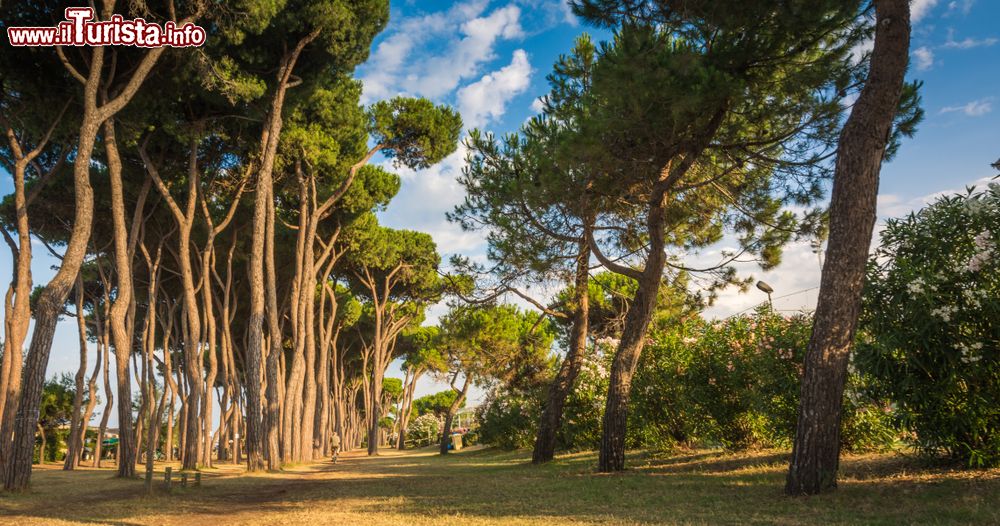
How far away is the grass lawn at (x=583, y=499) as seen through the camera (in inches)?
204

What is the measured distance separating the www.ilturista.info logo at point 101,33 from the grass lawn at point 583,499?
6894 millimetres

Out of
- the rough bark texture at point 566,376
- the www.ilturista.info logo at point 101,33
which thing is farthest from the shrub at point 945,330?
the www.ilturista.info logo at point 101,33

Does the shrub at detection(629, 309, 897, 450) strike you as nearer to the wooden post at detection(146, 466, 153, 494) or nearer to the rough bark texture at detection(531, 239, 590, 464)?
the rough bark texture at detection(531, 239, 590, 464)

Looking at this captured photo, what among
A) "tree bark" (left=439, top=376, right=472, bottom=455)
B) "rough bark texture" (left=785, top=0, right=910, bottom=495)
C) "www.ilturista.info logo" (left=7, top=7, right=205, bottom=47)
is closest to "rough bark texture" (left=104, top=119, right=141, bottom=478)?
"www.ilturista.info logo" (left=7, top=7, right=205, bottom=47)

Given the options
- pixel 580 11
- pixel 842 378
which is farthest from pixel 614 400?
pixel 580 11

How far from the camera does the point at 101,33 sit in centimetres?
962

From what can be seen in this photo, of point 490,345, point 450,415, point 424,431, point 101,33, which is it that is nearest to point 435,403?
point 424,431

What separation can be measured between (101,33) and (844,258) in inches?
426

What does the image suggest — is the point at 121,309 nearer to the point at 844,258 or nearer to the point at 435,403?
the point at 844,258

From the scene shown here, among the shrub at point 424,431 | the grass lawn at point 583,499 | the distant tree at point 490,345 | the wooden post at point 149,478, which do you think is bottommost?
the shrub at point 424,431

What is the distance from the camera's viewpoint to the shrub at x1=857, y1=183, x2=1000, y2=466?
221 inches

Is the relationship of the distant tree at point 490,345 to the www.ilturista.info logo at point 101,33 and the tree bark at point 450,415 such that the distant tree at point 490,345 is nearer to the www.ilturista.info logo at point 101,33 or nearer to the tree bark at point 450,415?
the tree bark at point 450,415

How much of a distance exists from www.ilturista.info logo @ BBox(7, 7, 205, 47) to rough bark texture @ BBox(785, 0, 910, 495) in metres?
10.3

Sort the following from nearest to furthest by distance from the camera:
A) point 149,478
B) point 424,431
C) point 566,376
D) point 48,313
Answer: point 48,313 < point 149,478 < point 566,376 < point 424,431
